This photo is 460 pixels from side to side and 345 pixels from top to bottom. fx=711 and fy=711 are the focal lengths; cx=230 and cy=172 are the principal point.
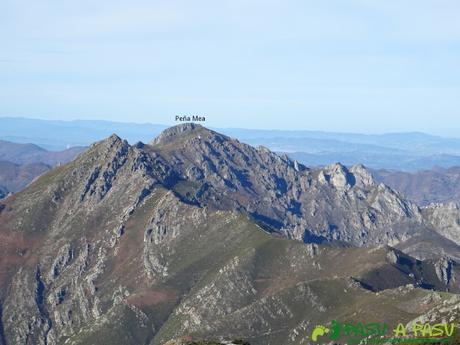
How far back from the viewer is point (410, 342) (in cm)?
17562

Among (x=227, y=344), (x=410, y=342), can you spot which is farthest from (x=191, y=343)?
(x=410, y=342)

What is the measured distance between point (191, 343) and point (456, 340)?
2801 inches

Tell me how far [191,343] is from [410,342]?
60039 mm

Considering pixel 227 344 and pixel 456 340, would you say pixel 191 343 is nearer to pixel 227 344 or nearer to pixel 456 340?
pixel 227 344

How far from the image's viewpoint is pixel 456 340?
17012 centimetres

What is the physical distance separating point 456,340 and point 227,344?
60.7 m

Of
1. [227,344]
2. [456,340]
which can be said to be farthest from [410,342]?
[227,344]

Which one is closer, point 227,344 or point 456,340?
→ point 456,340

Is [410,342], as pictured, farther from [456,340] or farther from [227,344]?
[227,344]

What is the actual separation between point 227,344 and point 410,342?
49.5 m

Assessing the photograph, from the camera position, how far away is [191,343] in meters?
198

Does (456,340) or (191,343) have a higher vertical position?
(456,340)

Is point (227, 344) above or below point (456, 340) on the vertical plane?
below

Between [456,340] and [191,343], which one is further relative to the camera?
[191,343]
